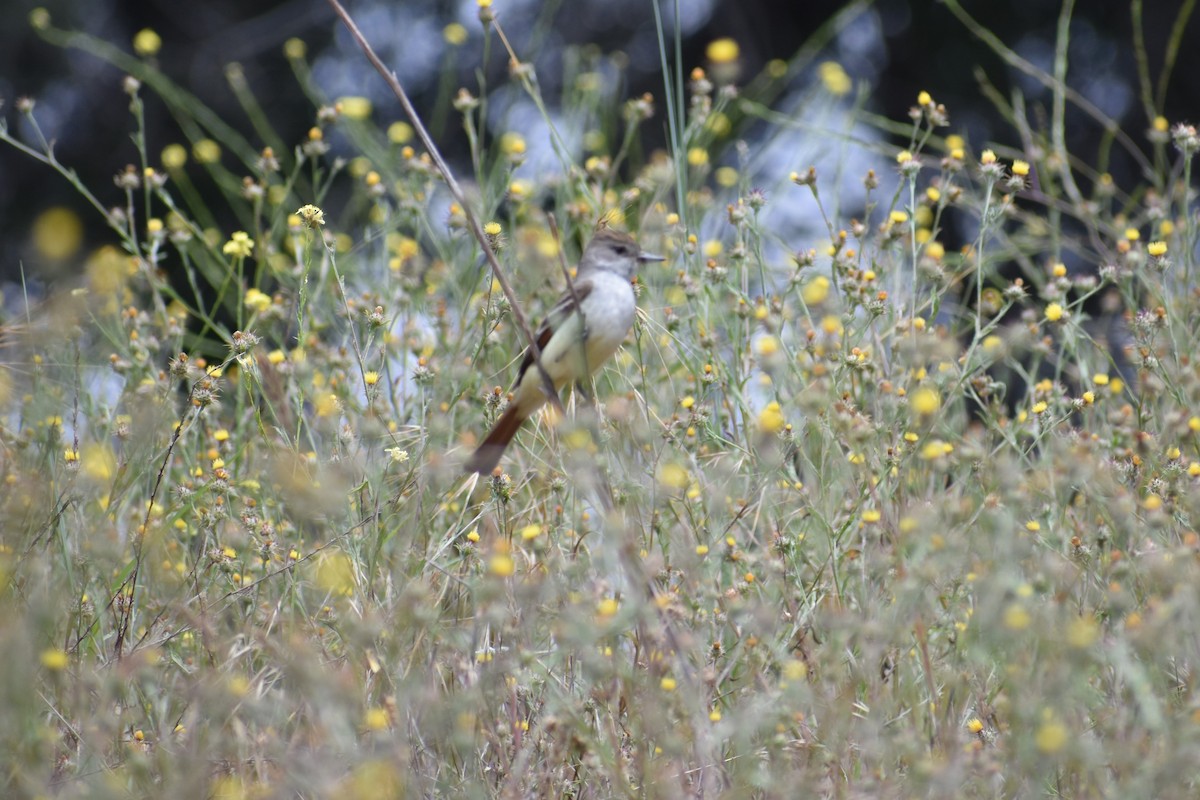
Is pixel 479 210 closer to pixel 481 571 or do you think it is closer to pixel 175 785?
pixel 481 571

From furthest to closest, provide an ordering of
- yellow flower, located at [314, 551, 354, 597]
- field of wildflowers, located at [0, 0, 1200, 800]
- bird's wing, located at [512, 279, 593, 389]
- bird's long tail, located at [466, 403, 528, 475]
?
bird's wing, located at [512, 279, 593, 389] → bird's long tail, located at [466, 403, 528, 475] → yellow flower, located at [314, 551, 354, 597] → field of wildflowers, located at [0, 0, 1200, 800]

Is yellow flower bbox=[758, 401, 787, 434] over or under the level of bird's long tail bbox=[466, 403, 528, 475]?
over

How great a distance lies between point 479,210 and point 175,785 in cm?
291

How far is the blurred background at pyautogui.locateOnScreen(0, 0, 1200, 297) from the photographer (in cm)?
1071

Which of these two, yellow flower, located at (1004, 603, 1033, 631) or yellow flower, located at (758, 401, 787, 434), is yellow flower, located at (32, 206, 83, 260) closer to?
yellow flower, located at (758, 401, 787, 434)

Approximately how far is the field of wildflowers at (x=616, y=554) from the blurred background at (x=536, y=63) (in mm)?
6266

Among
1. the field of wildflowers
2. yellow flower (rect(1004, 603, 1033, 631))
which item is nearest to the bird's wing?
the field of wildflowers

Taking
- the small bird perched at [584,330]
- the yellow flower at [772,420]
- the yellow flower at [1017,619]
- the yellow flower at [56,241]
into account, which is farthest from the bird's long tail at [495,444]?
the yellow flower at [1017,619]

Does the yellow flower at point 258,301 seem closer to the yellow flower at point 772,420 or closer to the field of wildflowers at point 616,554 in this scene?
the field of wildflowers at point 616,554

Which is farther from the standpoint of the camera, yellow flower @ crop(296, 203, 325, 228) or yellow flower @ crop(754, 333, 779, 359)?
yellow flower @ crop(296, 203, 325, 228)

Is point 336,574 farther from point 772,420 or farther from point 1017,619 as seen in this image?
point 1017,619

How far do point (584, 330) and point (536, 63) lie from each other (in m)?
7.66

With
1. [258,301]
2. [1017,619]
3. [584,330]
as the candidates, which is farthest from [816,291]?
[1017,619]

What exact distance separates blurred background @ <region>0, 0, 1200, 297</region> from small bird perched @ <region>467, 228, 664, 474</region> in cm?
677
